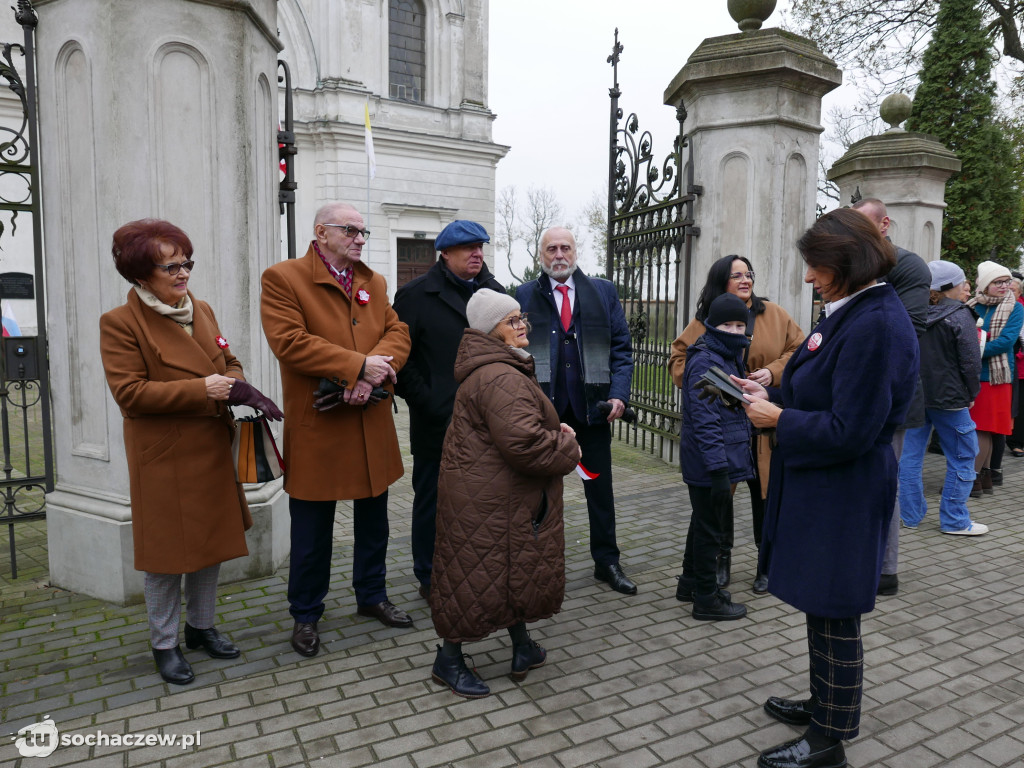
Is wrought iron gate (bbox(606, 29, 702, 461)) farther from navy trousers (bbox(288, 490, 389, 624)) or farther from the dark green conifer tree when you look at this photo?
the dark green conifer tree

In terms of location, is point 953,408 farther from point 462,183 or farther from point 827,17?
point 462,183

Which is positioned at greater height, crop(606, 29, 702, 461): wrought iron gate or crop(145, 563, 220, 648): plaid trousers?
crop(606, 29, 702, 461): wrought iron gate

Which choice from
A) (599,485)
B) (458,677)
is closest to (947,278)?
(599,485)

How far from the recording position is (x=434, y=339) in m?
4.09

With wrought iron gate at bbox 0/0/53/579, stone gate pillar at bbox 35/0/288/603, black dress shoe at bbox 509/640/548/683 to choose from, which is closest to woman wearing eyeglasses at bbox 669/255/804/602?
black dress shoe at bbox 509/640/548/683

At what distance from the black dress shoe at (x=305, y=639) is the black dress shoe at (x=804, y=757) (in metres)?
2.03

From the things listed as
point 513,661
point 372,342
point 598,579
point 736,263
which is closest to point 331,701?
point 513,661

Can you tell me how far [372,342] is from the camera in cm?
374

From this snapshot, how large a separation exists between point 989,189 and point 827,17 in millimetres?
7341

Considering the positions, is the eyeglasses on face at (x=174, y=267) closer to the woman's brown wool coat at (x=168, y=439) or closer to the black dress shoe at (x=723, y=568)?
the woman's brown wool coat at (x=168, y=439)

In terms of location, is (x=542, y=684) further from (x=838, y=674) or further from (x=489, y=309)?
(x=489, y=309)

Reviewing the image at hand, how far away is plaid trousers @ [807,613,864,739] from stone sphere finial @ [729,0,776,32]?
5.85 m

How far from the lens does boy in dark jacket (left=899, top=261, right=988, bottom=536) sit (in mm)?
5406

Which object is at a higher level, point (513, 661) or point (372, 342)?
point (372, 342)
